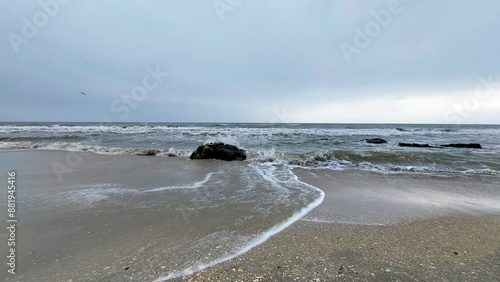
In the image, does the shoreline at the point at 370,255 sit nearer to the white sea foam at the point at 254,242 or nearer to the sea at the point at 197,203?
the white sea foam at the point at 254,242

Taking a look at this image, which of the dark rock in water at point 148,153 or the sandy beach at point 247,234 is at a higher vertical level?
the sandy beach at point 247,234

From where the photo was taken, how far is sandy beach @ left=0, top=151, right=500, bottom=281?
211cm

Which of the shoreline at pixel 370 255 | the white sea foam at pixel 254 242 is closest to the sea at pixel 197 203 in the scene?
the white sea foam at pixel 254 242

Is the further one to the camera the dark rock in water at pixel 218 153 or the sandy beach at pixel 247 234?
the dark rock in water at pixel 218 153

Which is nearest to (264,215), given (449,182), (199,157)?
(449,182)

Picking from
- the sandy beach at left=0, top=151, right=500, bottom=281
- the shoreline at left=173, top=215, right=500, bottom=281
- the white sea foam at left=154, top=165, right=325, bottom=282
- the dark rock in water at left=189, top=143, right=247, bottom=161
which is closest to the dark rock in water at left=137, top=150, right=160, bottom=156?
the dark rock in water at left=189, top=143, right=247, bottom=161

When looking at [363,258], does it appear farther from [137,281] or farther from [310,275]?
[137,281]

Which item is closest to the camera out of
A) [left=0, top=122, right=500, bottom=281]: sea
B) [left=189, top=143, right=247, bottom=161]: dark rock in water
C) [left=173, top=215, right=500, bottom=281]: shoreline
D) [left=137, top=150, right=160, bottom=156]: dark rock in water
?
[left=173, top=215, right=500, bottom=281]: shoreline

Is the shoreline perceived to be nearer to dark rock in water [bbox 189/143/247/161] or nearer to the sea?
the sea

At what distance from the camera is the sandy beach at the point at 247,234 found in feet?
6.91

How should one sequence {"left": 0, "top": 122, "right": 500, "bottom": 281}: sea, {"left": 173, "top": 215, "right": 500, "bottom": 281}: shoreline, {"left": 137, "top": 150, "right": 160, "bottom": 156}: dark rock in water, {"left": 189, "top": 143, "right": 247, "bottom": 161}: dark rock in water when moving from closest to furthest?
{"left": 173, "top": 215, "right": 500, "bottom": 281}: shoreline, {"left": 0, "top": 122, "right": 500, "bottom": 281}: sea, {"left": 189, "top": 143, "right": 247, "bottom": 161}: dark rock in water, {"left": 137, "top": 150, "right": 160, "bottom": 156}: dark rock in water

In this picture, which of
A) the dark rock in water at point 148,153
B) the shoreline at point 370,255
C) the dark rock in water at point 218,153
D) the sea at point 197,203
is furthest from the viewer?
the dark rock in water at point 148,153

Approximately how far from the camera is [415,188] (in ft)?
18.2

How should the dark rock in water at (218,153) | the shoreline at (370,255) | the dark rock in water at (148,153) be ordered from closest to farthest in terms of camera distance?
the shoreline at (370,255) → the dark rock in water at (218,153) → the dark rock in water at (148,153)
